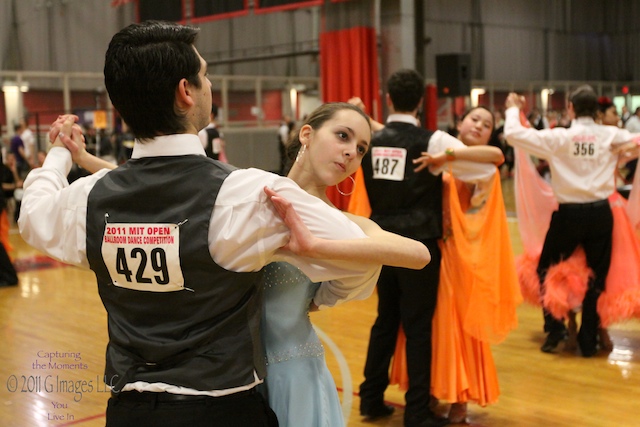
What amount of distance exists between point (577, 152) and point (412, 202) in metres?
1.65

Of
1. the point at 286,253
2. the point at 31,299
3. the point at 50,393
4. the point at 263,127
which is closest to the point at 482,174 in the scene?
the point at 286,253

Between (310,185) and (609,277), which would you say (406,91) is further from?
(609,277)

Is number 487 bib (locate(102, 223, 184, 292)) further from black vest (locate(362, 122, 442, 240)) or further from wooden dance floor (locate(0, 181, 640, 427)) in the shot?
wooden dance floor (locate(0, 181, 640, 427))

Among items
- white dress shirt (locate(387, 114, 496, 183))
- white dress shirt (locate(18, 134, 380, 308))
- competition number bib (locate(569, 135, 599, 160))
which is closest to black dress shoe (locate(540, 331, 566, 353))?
competition number bib (locate(569, 135, 599, 160))

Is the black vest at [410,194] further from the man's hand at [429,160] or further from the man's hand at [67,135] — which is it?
the man's hand at [67,135]

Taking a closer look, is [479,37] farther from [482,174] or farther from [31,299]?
[482,174]

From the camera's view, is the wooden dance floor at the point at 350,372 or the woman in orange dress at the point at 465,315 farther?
the wooden dance floor at the point at 350,372

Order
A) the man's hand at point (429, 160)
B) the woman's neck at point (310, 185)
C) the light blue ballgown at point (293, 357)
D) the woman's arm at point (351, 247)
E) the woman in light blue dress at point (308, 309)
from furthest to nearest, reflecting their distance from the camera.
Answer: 1. the man's hand at point (429, 160)
2. the woman's neck at point (310, 185)
3. the light blue ballgown at point (293, 357)
4. the woman in light blue dress at point (308, 309)
5. the woman's arm at point (351, 247)

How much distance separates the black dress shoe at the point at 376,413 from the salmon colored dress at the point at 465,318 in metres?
0.27

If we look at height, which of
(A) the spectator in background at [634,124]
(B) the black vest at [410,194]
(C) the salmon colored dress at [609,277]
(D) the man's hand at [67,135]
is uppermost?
(A) the spectator in background at [634,124]

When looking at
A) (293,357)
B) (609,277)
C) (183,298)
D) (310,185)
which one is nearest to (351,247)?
(183,298)

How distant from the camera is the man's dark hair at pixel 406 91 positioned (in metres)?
3.55

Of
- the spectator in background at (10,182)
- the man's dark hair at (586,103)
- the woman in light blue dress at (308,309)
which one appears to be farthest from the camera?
the spectator in background at (10,182)

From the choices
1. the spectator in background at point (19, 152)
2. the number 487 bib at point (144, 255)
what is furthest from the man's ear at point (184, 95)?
the spectator in background at point (19, 152)
